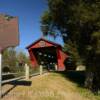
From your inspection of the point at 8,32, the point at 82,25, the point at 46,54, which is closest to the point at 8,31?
the point at 8,32

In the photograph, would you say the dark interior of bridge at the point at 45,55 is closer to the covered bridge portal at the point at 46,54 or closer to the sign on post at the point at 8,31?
the covered bridge portal at the point at 46,54

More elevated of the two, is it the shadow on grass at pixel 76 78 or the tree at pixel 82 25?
the tree at pixel 82 25

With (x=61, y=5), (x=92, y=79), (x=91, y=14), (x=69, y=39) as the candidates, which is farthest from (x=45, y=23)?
(x=91, y=14)

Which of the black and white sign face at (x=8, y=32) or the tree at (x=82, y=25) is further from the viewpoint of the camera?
the tree at (x=82, y=25)

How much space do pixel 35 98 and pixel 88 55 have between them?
8.80 meters

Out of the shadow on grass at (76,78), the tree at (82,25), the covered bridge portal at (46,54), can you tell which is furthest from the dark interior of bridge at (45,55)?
the tree at (82,25)

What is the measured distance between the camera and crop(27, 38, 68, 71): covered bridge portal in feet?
140

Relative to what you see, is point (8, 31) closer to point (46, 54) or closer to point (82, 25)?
point (82, 25)

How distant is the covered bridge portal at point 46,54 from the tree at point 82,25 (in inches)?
543

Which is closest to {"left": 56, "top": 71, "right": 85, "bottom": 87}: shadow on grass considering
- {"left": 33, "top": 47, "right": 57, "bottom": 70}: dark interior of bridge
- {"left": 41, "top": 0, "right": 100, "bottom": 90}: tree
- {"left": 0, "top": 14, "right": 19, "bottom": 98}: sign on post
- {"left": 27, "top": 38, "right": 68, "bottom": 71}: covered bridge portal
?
{"left": 41, "top": 0, "right": 100, "bottom": 90}: tree

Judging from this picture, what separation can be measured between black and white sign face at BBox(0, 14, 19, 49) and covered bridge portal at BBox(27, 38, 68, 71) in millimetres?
26731

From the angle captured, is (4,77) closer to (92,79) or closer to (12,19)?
(12,19)

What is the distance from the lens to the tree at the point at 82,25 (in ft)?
62.7

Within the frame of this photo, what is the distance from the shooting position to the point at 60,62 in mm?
44031
